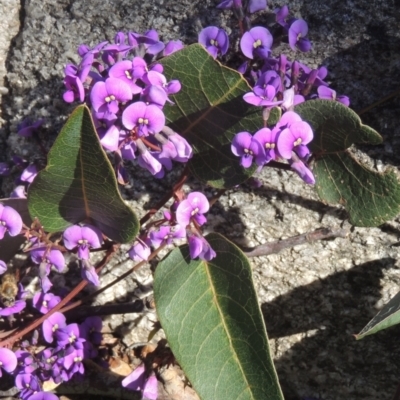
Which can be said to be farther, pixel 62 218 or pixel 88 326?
pixel 88 326

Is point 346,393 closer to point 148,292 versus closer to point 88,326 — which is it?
point 148,292

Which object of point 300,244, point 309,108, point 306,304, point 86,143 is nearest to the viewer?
point 86,143

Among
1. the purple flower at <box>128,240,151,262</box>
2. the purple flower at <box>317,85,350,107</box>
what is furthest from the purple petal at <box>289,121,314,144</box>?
the purple flower at <box>128,240,151,262</box>

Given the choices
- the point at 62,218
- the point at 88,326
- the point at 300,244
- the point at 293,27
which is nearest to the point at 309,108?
the point at 293,27

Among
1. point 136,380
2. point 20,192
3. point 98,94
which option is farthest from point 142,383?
point 98,94

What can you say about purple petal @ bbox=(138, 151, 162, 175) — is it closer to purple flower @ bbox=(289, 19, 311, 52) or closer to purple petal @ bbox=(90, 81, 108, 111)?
purple petal @ bbox=(90, 81, 108, 111)

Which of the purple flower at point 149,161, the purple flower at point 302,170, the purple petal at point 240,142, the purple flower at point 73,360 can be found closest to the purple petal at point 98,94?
the purple flower at point 149,161
